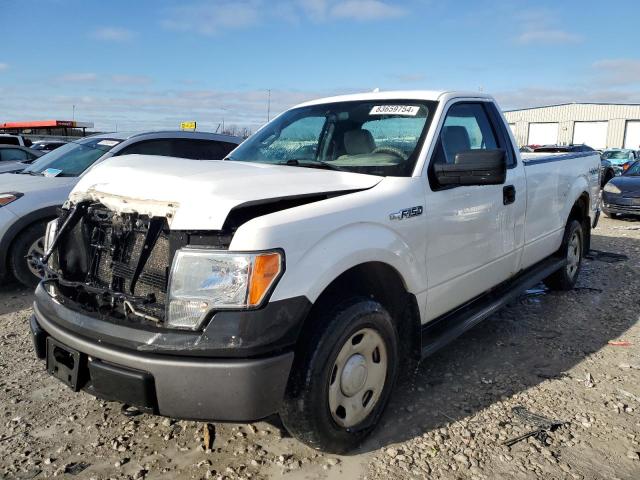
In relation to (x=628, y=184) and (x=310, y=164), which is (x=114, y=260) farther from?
(x=628, y=184)

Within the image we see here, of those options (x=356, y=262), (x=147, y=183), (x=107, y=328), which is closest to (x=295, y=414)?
(x=356, y=262)

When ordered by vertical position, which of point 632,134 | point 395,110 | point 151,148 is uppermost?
point 632,134

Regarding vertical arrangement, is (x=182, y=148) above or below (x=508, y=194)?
above

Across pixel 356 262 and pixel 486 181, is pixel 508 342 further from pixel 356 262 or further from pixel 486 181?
pixel 356 262

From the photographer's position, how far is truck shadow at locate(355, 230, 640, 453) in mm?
3170

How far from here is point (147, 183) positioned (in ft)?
8.32

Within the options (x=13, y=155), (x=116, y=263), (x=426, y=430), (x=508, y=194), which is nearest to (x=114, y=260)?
(x=116, y=263)

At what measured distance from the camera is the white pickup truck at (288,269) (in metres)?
2.18

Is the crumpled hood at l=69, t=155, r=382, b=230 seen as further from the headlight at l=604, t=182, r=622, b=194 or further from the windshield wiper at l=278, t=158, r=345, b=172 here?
the headlight at l=604, t=182, r=622, b=194

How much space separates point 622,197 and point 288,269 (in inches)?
471

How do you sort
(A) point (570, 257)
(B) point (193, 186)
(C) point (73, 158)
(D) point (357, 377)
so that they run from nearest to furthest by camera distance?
1. (B) point (193, 186)
2. (D) point (357, 377)
3. (A) point (570, 257)
4. (C) point (73, 158)

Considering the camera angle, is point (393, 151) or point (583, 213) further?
point (583, 213)

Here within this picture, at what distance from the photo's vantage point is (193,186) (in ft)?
7.93

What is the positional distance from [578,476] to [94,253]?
269 centimetres
